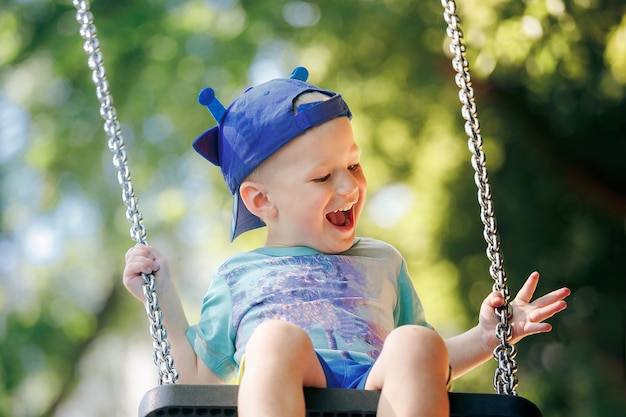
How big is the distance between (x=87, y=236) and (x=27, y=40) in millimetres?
1090

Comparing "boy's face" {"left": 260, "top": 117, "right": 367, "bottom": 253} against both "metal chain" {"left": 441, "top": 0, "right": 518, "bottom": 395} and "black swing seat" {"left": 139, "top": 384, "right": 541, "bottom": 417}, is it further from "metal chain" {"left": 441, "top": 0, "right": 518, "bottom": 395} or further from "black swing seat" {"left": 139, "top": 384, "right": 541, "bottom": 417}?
"black swing seat" {"left": 139, "top": 384, "right": 541, "bottom": 417}

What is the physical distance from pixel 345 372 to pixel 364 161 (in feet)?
13.6

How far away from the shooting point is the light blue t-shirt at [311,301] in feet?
4.81

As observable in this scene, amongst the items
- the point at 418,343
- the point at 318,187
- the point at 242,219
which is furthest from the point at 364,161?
the point at 418,343

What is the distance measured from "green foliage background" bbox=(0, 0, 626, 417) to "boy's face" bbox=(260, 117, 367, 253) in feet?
9.75

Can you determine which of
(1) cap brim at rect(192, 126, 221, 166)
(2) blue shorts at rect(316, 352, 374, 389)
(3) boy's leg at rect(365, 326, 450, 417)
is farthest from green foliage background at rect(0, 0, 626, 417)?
(3) boy's leg at rect(365, 326, 450, 417)

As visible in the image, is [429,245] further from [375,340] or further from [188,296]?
[375,340]

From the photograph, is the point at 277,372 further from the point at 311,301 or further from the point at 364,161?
the point at 364,161

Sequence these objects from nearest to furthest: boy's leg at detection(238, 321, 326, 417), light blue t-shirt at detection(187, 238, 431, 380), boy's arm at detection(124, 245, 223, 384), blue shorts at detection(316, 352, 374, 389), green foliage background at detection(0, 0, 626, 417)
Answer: boy's leg at detection(238, 321, 326, 417)
blue shorts at detection(316, 352, 374, 389)
light blue t-shirt at detection(187, 238, 431, 380)
boy's arm at detection(124, 245, 223, 384)
green foliage background at detection(0, 0, 626, 417)

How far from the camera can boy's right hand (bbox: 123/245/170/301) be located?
1.57 m

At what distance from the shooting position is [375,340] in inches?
58.2

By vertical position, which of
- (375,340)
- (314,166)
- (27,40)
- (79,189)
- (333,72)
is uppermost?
(27,40)

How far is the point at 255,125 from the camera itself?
5.18 feet

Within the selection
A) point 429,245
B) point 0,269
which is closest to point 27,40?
point 0,269
